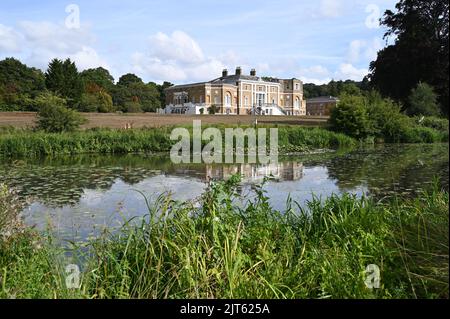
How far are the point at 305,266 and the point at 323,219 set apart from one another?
1441mm

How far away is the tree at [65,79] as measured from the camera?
39469 mm

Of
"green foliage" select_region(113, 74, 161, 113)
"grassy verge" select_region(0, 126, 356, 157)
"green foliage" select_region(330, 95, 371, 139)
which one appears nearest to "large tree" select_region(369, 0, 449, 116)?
"green foliage" select_region(330, 95, 371, 139)

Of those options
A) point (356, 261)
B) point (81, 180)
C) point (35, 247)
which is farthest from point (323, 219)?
point (81, 180)

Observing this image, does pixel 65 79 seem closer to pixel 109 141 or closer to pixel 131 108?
pixel 131 108

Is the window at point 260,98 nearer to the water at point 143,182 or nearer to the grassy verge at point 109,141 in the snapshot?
the grassy verge at point 109,141

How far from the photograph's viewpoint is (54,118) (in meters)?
21.3

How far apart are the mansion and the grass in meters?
55.1

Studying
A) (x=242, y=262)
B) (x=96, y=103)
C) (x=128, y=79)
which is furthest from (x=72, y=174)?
(x=128, y=79)

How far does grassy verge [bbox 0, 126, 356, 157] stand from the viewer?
18.3 meters

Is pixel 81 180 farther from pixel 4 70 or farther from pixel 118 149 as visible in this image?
pixel 4 70

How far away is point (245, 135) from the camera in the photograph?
23.2 meters

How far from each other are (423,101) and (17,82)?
132 feet

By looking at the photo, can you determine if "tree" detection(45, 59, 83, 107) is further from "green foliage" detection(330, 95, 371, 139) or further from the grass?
the grass

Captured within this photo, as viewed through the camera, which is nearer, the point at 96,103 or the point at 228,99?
the point at 96,103
